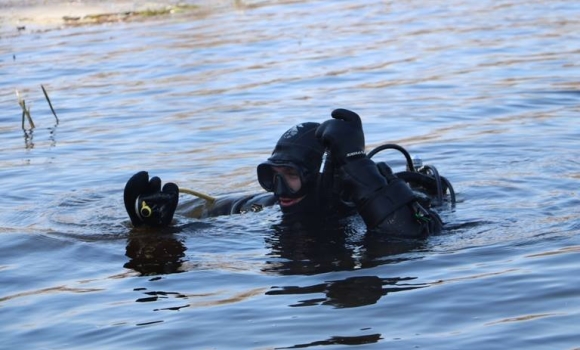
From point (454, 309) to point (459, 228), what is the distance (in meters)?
1.55

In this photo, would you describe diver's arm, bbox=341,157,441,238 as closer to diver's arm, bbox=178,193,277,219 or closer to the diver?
the diver

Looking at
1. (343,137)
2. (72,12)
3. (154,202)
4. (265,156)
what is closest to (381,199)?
(343,137)

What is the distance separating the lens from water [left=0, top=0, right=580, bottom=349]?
547cm

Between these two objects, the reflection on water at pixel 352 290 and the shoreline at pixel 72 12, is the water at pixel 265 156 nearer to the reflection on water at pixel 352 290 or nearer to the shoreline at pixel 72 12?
the reflection on water at pixel 352 290

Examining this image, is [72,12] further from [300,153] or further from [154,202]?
[300,153]

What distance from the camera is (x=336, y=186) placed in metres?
6.66

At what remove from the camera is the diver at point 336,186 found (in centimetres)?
635

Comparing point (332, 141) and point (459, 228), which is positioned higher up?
point (332, 141)

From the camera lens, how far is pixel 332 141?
6.27 metres

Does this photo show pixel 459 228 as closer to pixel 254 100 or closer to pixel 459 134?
pixel 459 134

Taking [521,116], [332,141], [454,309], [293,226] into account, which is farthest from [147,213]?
[521,116]

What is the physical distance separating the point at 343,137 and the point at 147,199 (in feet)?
4.31

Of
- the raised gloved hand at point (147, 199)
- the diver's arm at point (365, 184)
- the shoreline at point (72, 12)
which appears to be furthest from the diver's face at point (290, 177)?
the shoreline at point (72, 12)

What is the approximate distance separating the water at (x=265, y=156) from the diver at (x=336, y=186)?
0.16 m
